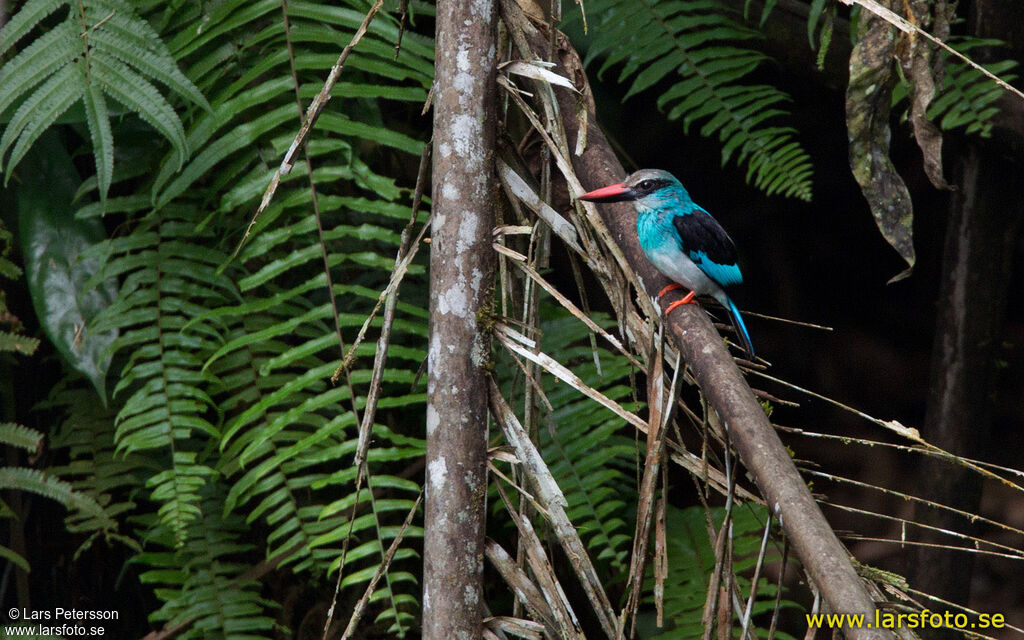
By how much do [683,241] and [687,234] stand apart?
26 mm

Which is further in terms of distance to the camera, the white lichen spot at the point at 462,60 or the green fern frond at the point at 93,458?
the green fern frond at the point at 93,458

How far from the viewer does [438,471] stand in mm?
1483

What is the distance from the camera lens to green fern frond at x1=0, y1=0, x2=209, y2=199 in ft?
6.31

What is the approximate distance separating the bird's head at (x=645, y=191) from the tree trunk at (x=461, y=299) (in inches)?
9.5

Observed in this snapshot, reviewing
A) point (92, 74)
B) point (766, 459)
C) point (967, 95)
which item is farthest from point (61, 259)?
point (967, 95)

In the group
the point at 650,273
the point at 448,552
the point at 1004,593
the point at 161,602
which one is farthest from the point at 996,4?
the point at 161,602

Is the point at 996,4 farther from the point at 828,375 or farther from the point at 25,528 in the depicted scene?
the point at 25,528

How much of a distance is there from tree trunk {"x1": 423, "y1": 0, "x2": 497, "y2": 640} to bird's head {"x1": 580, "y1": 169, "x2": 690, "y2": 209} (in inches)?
9.5

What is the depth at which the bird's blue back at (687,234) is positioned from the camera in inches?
81.7

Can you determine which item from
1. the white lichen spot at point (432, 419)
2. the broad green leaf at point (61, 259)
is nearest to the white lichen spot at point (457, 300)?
the white lichen spot at point (432, 419)

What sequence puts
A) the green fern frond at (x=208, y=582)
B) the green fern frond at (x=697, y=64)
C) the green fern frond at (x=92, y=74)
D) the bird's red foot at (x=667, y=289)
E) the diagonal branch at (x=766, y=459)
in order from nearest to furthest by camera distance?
the diagonal branch at (x=766, y=459) → the bird's red foot at (x=667, y=289) → the green fern frond at (x=92, y=74) → the green fern frond at (x=208, y=582) → the green fern frond at (x=697, y=64)

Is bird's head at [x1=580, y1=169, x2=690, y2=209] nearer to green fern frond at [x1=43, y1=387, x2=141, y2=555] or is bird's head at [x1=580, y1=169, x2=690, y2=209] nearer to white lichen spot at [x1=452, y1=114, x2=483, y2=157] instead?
white lichen spot at [x1=452, y1=114, x2=483, y2=157]

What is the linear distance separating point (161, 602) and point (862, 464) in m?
3.75

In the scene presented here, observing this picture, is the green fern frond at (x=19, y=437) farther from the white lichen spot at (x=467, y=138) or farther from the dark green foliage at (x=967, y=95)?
the dark green foliage at (x=967, y=95)
